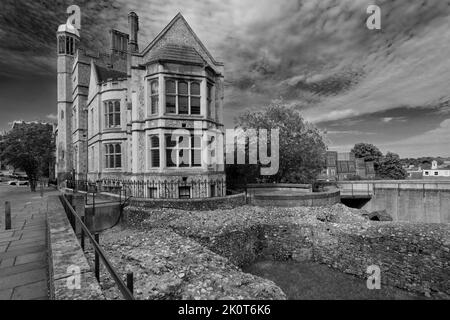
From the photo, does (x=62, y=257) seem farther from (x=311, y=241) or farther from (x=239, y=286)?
(x=311, y=241)

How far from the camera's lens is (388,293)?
8.48 meters

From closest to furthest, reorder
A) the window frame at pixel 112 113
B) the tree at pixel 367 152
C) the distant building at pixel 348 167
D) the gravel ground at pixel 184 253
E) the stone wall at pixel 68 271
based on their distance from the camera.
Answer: the stone wall at pixel 68 271 < the gravel ground at pixel 184 253 < the window frame at pixel 112 113 < the distant building at pixel 348 167 < the tree at pixel 367 152

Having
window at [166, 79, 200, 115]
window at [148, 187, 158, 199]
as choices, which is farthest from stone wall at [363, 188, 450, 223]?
window at [148, 187, 158, 199]

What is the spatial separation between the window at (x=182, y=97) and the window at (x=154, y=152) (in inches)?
81.4

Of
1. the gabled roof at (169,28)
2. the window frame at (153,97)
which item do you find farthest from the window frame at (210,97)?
the window frame at (153,97)

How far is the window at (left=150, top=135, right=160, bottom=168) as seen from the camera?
14670 mm

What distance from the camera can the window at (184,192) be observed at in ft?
46.9

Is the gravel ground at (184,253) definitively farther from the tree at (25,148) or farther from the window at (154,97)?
the tree at (25,148)

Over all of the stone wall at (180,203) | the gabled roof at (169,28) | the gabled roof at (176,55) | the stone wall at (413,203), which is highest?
the gabled roof at (169,28)

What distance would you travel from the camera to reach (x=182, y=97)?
14.8 metres

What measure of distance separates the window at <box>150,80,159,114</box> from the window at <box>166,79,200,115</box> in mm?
724

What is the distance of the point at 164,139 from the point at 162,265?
27.9ft

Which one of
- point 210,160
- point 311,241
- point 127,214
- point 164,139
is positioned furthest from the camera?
point 210,160

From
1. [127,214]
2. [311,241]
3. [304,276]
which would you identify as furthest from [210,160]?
[304,276]
